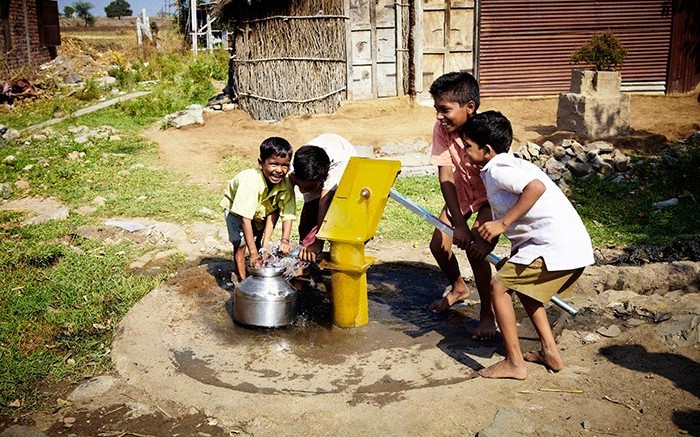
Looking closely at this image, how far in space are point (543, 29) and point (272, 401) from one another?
12.3 m

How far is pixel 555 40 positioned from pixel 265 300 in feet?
37.8

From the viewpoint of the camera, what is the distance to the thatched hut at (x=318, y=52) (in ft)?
40.1

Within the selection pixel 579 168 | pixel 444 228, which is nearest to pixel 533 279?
pixel 444 228

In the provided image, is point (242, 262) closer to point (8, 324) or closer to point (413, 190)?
point (8, 324)

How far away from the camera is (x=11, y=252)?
5.25m

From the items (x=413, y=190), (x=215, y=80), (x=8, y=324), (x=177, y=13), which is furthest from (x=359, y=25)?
(x=177, y=13)

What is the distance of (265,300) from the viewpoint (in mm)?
3891

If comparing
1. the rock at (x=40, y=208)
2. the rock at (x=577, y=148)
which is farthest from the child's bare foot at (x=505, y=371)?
the rock at (x=577, y=148)

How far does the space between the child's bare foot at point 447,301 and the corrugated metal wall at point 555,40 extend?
999 cm

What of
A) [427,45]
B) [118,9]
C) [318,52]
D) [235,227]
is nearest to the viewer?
[235,227]

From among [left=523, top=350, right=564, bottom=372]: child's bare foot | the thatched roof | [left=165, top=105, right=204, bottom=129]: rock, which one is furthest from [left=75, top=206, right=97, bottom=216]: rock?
the thatched roof

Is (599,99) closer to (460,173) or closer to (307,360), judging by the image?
(460,173)

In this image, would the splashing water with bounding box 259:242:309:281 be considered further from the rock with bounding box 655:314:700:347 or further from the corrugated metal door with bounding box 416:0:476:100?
the corrugated metal door with bounding box 416:0:476:100

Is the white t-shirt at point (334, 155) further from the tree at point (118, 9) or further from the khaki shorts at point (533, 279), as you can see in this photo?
the tree at point (118, 9)
